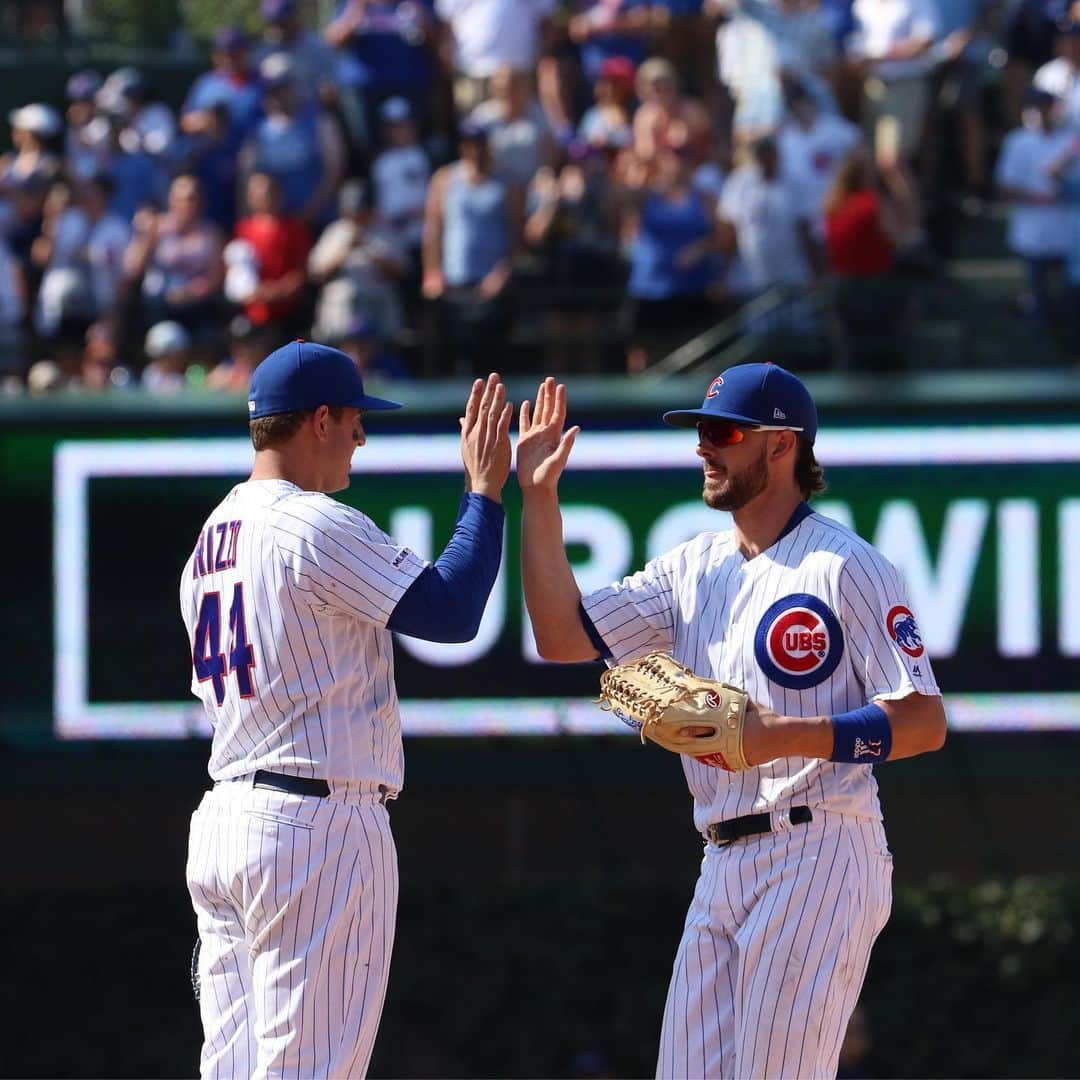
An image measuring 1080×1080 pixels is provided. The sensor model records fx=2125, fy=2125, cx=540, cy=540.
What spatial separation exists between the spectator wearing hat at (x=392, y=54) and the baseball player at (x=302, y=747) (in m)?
8.55

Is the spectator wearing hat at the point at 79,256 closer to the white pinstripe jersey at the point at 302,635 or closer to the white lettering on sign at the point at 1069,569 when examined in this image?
the white lettering on sign at the point at 1069,569

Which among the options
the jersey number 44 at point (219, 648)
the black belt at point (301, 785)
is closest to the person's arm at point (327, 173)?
the jersey number 44 at point (219, 648)

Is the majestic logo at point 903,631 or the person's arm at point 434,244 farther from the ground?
the person's arm at point 434,244

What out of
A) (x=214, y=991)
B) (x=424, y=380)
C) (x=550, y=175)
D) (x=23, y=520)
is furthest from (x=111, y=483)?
(x=214, y=991)

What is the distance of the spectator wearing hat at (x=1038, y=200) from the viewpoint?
1053 cm

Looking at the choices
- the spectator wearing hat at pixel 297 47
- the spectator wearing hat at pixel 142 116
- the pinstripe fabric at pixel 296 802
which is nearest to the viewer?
the pinstripe fabric at pixel 296 802

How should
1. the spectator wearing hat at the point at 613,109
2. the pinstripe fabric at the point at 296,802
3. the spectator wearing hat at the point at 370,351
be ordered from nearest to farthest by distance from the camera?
the pinstripe fabric at the point at 296,802 → the spectator wearing hat at the point at 370,351 → the spectator wearing hat at the point at 613,109

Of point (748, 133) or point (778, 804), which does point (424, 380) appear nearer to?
point (748, 133)

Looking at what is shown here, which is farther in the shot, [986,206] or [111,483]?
[986,206]

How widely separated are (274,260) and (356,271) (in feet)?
2.00

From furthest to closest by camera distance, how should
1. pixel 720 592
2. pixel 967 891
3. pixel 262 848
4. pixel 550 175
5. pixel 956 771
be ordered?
pixel 550 175, pixel 967 891, pixel 956 771, pixel 720 592, pixel 262 848

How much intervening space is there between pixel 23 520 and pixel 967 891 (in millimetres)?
4683

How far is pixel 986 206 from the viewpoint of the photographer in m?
12.0

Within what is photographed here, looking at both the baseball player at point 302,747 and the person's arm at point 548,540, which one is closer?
the baseball player at point 302,747
